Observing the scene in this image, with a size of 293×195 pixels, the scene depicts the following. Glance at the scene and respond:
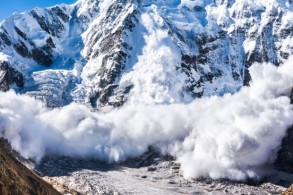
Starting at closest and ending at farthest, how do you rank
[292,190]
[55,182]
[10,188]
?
1. [292,190]
2. [10,188]
3. [55,182]

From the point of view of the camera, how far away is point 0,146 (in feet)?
416

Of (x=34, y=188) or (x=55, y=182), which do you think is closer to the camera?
(x=34, y=188)

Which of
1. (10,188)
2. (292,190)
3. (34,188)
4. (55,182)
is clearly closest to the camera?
(292,190)

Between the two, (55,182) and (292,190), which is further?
(55,182)

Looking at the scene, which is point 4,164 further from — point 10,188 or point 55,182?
point 55,182

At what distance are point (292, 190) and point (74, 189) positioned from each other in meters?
141

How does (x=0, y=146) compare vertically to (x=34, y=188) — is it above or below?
above

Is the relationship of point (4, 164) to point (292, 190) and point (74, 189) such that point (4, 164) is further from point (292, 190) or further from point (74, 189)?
point (74, 189)

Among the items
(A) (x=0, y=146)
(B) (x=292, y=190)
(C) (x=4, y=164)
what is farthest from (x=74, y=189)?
(B) (x=292, y=190)

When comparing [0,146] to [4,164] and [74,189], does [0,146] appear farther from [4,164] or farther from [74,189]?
[74,189]

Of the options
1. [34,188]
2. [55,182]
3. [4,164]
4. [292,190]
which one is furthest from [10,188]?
[55,182]

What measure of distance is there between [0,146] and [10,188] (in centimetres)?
2732

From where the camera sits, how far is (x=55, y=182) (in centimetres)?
19312

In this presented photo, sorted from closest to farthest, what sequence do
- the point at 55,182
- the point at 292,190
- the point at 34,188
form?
the point at 292,190, the point at 34,188, the point at 55,182
